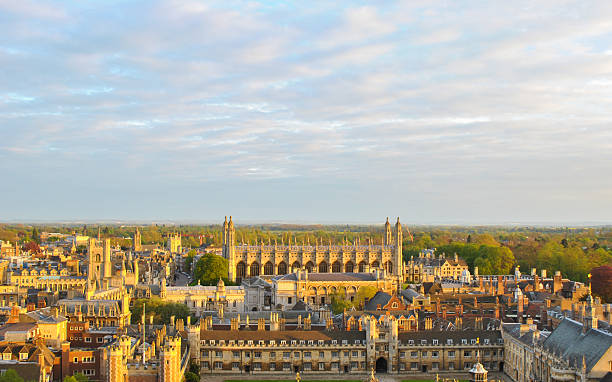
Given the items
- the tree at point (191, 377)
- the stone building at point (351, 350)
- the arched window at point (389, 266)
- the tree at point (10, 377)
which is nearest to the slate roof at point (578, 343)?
the stone building at point (351, 350)

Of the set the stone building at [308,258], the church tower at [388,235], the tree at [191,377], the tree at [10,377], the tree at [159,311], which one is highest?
the church tower at [388,235]

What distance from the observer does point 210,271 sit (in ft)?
384

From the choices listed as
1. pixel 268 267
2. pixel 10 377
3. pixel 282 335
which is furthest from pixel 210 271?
pixel 10 377

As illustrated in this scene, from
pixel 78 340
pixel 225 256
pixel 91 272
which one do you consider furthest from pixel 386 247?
pixel 78 340

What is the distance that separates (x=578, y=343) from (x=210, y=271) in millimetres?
74316

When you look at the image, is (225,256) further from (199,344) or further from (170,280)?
(199,344)

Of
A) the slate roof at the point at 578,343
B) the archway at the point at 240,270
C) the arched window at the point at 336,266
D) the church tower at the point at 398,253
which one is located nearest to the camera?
the slate roof at the point at 578,343

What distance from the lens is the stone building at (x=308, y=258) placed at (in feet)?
439

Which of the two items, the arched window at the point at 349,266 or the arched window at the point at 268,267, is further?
the arched window at the point at 349,266

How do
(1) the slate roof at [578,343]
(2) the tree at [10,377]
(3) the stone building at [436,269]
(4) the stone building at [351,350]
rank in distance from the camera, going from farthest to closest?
(3) the stone building at [436,269] < (4) the stone building at [351,350] < (1) the slate roof at [578,343] < (2) the tree at [10,377]

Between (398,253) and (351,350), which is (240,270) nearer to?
(398,253)

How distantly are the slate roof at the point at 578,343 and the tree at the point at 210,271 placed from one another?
6764 centimetres

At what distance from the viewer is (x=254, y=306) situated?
356ft

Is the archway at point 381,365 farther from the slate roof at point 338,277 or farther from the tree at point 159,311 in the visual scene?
the slate roof at point 338,277
